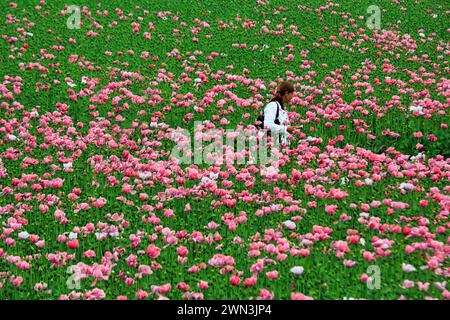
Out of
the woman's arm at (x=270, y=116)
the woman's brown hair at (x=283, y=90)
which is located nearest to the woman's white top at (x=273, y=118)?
the woman's arm at (x=270, y=116)

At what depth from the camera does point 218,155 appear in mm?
10039

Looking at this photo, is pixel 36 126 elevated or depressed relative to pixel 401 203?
elevated

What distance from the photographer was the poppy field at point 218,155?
22.0 ft

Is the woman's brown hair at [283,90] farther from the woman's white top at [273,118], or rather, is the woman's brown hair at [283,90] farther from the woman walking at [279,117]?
the woman's white top at [273,118]

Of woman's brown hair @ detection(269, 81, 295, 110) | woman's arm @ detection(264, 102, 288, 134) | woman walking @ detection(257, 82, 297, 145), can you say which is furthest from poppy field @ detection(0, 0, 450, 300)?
woman's brown hair @ detection(269, 81, 295, 110)

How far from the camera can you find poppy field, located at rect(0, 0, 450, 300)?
6.72 metres

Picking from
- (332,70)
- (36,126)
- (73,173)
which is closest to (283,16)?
(332,70)

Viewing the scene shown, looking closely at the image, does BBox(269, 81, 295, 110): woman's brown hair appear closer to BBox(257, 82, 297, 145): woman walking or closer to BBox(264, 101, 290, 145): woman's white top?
BBox(257, 82, 297, 145): woman walking

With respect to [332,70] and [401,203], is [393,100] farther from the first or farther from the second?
[401,203]

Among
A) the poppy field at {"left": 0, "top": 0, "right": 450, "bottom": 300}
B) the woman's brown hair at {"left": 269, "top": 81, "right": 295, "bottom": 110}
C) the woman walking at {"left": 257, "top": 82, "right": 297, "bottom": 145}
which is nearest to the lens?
the poppy field at {"left": 0, "top": 0, "right": 450, "bottom": 300}

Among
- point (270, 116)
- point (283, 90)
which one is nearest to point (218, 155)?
point (270, 116)

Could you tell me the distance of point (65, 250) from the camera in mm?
7535

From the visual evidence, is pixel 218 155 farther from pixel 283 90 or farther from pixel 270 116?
pixel 283 90

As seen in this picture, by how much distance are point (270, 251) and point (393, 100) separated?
6.31 meters
